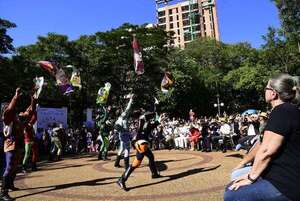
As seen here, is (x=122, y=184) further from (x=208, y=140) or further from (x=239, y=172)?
(x=208, y=140)

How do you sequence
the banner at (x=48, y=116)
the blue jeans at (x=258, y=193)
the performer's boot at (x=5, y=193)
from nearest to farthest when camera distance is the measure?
the blue jeans at (x=258, y=193) → the performer's boot at (x=5, y=193) → the banner at (x=48, y=116)

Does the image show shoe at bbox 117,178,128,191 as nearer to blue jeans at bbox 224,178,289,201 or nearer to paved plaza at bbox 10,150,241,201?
paved plaza at bbox 10,150,241,201

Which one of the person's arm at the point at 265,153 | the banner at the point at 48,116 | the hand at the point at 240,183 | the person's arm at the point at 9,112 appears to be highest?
the banner at the point at 48,116

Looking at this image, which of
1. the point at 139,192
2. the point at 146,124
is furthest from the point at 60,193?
the point at 146,124

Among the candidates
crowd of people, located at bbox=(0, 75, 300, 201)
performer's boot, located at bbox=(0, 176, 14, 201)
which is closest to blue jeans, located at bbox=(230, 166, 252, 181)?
crowd of people, located at bbox=(0, 75, 300, 201)

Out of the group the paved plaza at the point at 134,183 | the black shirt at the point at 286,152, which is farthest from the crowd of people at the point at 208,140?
the paved plaza at the point at 134,183

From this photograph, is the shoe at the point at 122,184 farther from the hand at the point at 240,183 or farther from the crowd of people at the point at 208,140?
the hand at the point at 240,183

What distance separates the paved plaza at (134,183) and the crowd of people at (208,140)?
0.47 meters

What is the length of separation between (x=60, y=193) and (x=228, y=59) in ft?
180

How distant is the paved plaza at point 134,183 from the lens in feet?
28.2

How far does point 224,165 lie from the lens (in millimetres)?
12648

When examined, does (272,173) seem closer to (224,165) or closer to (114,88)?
Answer: (224,165)

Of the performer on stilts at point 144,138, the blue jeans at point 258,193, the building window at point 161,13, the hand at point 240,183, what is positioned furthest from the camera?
the building window at point 161,13

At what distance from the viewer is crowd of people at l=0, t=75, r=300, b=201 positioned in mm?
3123
